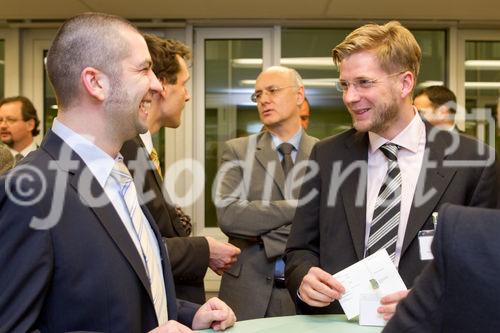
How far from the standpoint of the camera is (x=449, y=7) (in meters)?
4.72

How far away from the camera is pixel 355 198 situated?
1.88 metres

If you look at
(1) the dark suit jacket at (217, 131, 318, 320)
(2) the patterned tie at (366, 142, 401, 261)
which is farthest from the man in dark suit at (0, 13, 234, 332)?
(1) the dark suit jacket at (217, 131, 318, 320)

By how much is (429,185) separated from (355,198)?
239 mm

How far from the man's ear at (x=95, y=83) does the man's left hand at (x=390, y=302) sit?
92cm

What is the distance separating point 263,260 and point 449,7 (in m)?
3.13

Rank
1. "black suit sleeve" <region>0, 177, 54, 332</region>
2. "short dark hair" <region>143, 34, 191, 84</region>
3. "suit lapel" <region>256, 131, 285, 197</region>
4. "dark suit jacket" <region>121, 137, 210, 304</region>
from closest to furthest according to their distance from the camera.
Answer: "black suit sleeve" <region>0, 177, 54, 332</region> → "dark suit jacket" <region>121, 137, 210, 304</region> → "short dark hair" <region>143, 34, 191, 84</region> → "suit lapel" <region>256, 131, 285, 197</region>

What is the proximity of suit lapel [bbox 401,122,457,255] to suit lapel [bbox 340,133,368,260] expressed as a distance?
0.48 feet

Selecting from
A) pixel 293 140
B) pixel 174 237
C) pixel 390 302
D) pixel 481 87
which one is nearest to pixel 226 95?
pixel 481 87

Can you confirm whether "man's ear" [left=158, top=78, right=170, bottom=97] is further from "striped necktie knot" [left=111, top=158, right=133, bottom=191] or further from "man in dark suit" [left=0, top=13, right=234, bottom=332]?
"striped necktie knot" [left=111, top=158, right=133, bottom=191]

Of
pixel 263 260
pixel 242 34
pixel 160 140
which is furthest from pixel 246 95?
pixel 263 260

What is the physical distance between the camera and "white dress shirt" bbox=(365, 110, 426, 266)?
1.82m

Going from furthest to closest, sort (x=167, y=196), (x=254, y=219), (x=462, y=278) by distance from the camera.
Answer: (x=254, y=219), (x=167, y=196), (x=462, y=278)

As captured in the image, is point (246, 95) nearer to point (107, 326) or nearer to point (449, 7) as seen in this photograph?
point (449, 7)

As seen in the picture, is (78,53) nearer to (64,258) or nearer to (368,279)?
(64,258)
